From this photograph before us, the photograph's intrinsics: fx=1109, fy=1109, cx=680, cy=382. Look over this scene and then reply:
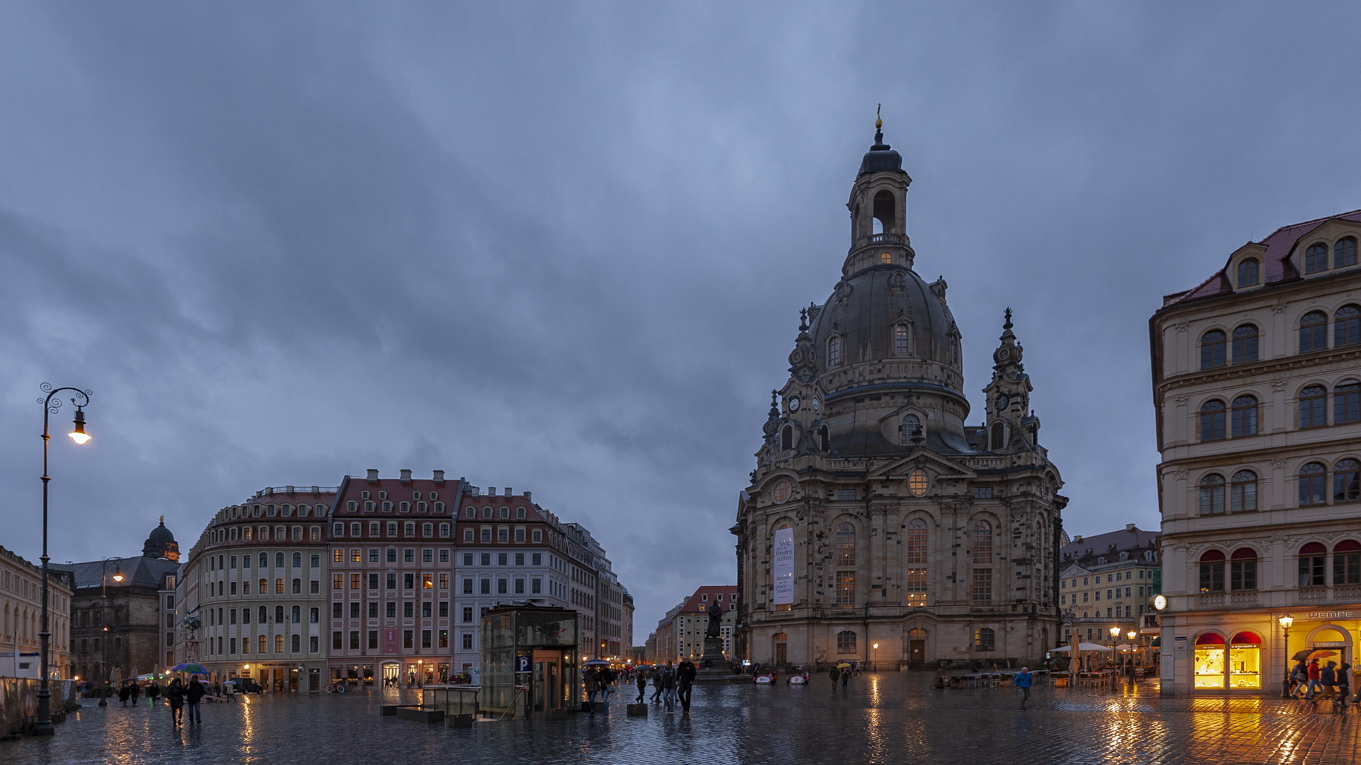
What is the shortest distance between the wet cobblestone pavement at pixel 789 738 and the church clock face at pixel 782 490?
6391cm

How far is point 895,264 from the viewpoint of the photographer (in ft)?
394

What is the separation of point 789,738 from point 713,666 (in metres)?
63.9

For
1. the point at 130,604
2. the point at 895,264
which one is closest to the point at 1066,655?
the point at 895,264

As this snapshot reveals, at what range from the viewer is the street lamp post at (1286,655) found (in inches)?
1570

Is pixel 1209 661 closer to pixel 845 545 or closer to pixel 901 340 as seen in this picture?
pixel 845 545

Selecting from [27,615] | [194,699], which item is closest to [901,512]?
[27,615]

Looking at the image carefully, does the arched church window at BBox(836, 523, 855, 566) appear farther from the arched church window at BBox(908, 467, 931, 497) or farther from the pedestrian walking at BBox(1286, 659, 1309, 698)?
the pedestrian walking at BBox(1286, 659, 1309, 698)

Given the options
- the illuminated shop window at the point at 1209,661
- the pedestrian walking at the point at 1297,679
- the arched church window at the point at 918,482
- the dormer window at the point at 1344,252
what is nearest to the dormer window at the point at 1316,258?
the dormer window at the point at 1344,252

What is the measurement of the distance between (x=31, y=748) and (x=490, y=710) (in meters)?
12.9

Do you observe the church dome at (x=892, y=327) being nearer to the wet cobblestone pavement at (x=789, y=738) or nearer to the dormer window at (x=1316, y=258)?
the dormer window at (x=1316, y=258)

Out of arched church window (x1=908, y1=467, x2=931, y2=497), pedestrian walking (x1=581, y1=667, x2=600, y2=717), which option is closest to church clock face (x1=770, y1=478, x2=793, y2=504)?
arched church window (x1=908, y1=467, x2=931, y2=497)

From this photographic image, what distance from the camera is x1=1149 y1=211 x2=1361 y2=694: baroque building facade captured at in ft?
136

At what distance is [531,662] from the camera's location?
34531mm

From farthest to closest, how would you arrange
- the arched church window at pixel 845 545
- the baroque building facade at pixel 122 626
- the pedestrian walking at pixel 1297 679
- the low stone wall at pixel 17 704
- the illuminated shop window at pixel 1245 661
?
1. the baroque building facade at pixel 122 626
2. the arched church window at pixel 845 545
3. the illuminated shop window at pixel 1245 661
4. the pedestrian walking at pixel 1297 679
5. the low stone wall at pixel 17 704
